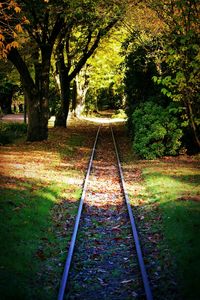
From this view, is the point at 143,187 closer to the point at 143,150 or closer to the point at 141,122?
the point at 143,150

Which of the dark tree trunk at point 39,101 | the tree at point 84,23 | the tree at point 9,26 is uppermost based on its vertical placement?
the tree at point 84,23

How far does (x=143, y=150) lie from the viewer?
1911cm

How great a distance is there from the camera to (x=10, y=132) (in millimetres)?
32906

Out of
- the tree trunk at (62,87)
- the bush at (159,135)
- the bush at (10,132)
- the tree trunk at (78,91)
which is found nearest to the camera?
the bush at (159,135)

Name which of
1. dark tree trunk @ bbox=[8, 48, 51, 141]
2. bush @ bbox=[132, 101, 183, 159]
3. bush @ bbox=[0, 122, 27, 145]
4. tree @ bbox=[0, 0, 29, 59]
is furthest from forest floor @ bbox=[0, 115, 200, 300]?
bush @ bbox=[0, 122, 27, 145]

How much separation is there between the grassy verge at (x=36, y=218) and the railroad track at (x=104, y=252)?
0.27 metres

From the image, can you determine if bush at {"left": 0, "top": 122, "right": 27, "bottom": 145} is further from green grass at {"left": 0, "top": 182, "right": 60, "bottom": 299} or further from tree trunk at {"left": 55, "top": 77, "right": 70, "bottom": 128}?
green grass at {"left": 0, "top": 182, "right": 60, "bottom": 299}

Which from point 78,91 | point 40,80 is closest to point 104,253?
point 40,80

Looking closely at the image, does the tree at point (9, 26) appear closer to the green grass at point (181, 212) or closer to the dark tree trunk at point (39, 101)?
the dark tree trunk at point (39, 101)

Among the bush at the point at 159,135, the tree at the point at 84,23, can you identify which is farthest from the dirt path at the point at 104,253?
the tree at the point at 84,23

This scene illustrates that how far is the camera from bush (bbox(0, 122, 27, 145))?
29036mm

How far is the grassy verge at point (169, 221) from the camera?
7.21 metres

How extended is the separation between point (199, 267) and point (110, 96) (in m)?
79.5

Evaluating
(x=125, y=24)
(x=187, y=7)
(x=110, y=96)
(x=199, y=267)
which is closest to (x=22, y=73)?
(x=125, y=24)
